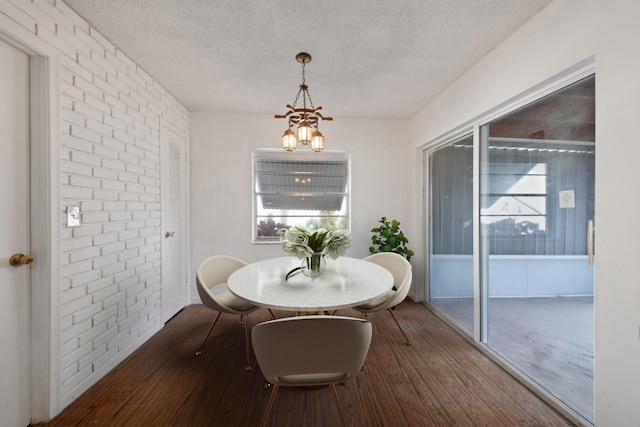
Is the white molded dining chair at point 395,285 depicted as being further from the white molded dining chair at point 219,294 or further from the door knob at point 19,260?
the door knob at point 19,260

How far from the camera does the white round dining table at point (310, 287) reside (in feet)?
4.65

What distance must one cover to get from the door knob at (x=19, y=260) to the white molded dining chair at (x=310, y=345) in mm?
1488

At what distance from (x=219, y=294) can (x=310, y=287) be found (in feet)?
3.67

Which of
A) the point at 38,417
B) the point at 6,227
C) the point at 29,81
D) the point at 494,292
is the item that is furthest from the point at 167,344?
the point at 494,292

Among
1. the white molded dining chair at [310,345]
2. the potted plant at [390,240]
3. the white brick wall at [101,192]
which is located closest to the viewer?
the white molded dining chair at [310,345]

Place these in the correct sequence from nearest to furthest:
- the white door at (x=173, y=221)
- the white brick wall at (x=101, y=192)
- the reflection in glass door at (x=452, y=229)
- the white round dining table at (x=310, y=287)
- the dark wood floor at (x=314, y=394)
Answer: the white round dining table at (x=310, y=287) < the dark wood floor at (x=314, y=394) < the white brick wall at (x=101, y=192) < the reflection in glass door at (x=452, y=229) < the white door at (x=173, y=221)

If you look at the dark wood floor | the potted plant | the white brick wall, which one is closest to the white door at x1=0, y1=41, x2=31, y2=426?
the white brick wall

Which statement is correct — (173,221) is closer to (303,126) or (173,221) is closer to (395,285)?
(303,126)

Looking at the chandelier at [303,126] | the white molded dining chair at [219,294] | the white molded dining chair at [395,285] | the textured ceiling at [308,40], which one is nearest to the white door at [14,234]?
the textured ceiling at [308,40]

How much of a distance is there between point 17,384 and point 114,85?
85.8 inches

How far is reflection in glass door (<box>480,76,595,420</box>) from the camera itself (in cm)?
159

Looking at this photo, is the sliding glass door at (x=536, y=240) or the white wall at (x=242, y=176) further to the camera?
the white wall at (x=242, y=176)

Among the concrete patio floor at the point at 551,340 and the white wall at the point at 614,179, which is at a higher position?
the white wall at the point at 614,179

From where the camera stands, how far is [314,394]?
1.80 m
